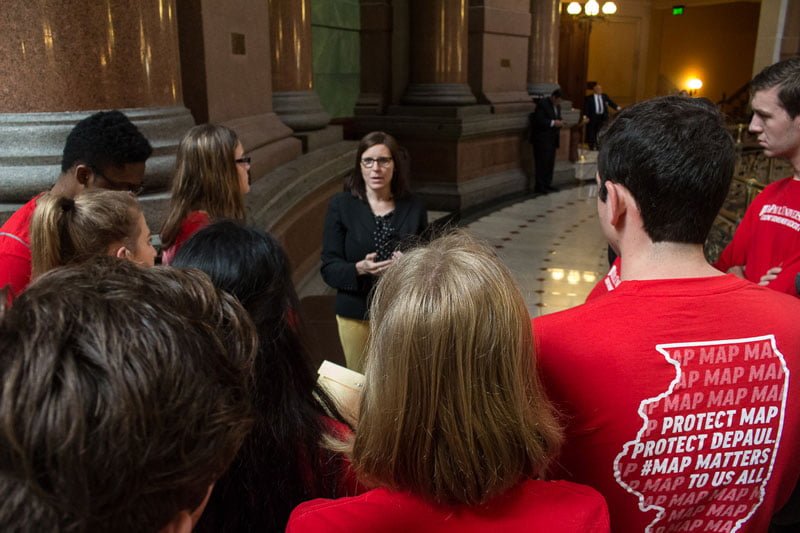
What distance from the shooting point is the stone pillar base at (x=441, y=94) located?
10234 mm

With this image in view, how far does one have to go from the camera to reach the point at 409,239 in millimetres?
3146

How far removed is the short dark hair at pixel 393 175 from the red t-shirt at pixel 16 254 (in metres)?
1.68

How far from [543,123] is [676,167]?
1080 centimetres

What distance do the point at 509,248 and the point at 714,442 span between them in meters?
7.21

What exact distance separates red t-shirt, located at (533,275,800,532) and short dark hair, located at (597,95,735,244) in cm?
14

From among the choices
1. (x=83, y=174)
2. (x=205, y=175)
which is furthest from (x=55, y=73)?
(x=83, y=174)

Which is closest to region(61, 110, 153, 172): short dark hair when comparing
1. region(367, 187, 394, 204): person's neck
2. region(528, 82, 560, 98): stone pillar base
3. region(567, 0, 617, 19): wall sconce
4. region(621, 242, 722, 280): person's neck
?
region(367, 187, 394, 204): person's neck

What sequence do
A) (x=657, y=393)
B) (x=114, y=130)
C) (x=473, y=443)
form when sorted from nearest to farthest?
(x=473, y=443) → (x=657, y=393) → (x=114, y=130)

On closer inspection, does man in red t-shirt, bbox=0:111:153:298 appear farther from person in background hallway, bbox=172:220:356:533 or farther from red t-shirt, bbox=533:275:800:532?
red t-shirt, bbox=533:275:800:532

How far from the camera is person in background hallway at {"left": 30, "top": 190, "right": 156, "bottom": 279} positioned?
1.76 m

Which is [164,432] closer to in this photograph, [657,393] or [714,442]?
[657,393]

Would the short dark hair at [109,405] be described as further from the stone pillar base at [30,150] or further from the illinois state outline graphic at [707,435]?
the stone pillar base at [30,150]

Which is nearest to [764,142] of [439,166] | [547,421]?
[547,421]

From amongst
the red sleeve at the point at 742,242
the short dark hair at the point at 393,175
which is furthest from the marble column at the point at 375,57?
the red sleeve at the point at 742,242
